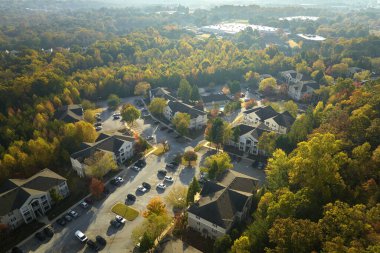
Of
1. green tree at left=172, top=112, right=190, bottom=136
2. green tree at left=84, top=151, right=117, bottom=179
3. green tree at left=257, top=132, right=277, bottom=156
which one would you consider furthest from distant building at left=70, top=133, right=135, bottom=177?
green tree at left=257, top=132, right=277, bottom=156

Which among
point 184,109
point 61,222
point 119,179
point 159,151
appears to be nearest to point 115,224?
point 61,222

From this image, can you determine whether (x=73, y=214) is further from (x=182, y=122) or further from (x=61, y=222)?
(x=182, y=122)

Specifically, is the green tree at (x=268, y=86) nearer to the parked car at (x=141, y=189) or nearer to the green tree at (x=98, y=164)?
the parked car at (x=141, y=189)

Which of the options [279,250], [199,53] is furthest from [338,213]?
[199,53]

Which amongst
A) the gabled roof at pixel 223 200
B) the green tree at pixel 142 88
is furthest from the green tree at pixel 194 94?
the gabled roof at pixel 223 200

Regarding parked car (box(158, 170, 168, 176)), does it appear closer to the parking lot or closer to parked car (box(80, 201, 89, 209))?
the parking lot

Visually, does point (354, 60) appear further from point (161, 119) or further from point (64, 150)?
point (64, 150)
